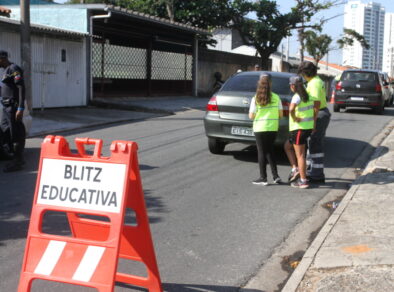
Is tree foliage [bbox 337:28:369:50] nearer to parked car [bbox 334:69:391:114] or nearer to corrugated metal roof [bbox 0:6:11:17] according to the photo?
parked car [bbox 334:69:391:114]

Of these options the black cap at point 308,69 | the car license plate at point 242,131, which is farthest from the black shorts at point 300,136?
the car license plate at point 242,131

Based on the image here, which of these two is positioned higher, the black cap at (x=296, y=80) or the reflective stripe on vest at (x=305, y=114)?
the black cap at (x=296, y=80)

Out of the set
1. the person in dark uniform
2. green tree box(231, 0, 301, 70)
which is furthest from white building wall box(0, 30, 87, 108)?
green tree box(231, 0, 301, 70)

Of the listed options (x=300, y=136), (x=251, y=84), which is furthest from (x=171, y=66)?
(x=300, y=136)

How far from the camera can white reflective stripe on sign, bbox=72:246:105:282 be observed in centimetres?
333

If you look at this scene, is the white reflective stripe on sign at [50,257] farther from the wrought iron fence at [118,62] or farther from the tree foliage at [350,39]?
the tree foliage at [350,39]

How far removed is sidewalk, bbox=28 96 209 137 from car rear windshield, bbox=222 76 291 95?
4.87 m

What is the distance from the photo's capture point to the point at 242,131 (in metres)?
8.81

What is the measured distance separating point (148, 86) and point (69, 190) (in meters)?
19.9

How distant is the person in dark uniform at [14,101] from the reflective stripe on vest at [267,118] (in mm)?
3493

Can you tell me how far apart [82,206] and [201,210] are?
9.29 feet

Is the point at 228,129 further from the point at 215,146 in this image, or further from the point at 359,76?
the point at 359,76

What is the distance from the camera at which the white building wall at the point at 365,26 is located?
344 ft

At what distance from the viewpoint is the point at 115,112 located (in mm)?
16953
